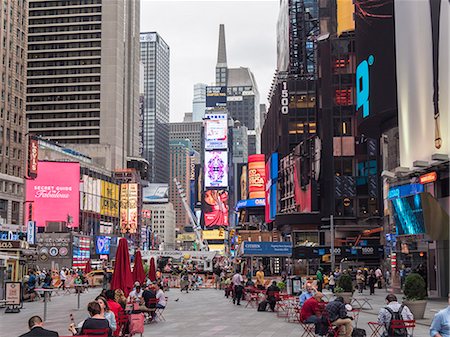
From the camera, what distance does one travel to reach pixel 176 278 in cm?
5931

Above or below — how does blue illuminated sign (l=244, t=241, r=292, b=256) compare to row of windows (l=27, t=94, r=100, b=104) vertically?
below

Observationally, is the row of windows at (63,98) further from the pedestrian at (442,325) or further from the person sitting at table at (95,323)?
the pedestrian at (442,325)

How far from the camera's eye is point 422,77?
39.8 meters

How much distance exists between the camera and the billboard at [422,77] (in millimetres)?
36312

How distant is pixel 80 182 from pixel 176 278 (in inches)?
2355

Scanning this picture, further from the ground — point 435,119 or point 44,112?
point 44,112

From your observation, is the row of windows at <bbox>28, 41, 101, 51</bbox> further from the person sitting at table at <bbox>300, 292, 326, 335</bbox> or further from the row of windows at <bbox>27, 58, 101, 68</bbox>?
the person sitting at table at <bbox>300, 292, 326, 335</bbox>

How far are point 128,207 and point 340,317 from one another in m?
126

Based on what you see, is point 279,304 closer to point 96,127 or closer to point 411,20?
point 411,20

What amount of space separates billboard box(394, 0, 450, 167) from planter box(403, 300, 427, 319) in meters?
14.2

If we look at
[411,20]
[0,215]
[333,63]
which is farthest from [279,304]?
[333,63]

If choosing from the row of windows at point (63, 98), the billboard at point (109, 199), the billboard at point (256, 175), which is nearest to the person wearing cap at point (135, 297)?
the billboard at point (109, 199)

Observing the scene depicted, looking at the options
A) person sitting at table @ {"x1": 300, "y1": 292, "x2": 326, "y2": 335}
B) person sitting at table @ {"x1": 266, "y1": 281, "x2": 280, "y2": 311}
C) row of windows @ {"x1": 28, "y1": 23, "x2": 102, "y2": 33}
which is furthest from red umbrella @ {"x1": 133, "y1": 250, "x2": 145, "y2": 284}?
row of windows @ {"x1": 28, "y1": 23, "x2": 102, "y2": 33}

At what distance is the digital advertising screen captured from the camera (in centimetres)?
11450
